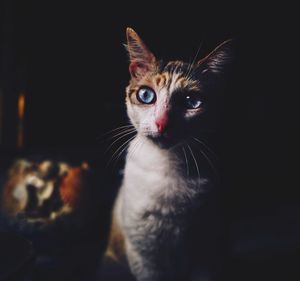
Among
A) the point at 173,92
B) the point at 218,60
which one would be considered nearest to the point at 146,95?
the point at 173,92

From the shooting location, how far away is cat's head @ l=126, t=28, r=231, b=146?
0.77 m

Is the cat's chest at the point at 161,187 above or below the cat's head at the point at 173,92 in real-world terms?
below

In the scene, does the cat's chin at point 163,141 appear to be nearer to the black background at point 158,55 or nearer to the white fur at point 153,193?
the white fur at point 153,193

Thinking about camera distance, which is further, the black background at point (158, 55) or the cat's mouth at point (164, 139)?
the black background at point (158, 55)

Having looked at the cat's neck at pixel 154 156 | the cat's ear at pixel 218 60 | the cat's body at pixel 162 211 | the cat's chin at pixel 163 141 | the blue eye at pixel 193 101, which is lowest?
the cat's body at pixel 162 211

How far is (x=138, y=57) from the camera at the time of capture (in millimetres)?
823

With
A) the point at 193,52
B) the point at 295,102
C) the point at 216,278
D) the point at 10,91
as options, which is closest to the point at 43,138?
the point at 10,91

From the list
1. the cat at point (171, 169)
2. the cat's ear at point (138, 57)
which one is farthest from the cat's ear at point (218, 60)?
the cat's ear at point (138, 57)

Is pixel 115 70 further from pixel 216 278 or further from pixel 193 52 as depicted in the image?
pixel 216 278

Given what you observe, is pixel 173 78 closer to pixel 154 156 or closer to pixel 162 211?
pixel 154 156

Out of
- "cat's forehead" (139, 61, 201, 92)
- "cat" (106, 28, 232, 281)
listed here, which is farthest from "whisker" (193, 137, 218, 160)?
"cat's forehead" (139, 61, 201, 92)

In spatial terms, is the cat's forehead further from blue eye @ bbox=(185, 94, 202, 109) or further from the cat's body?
the cat's body

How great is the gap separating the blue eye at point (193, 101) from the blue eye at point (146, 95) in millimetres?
70

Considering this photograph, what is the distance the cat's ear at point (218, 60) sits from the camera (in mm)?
773
